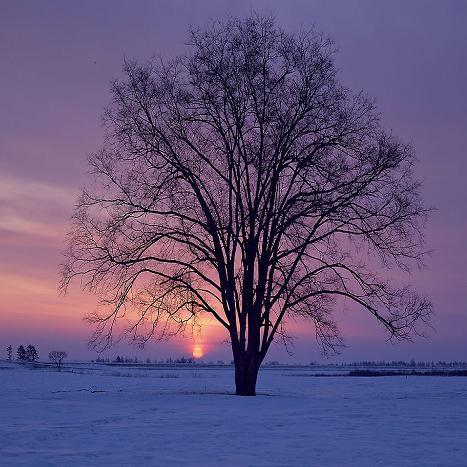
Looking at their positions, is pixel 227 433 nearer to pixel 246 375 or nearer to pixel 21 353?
pixel 246 375

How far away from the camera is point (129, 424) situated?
15.9 metres

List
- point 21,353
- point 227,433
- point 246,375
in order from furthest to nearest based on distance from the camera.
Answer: point 21,353 → point 246,375 → point 227,433

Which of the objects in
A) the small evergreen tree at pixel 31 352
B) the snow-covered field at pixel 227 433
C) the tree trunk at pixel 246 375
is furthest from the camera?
the small evergreen tree at pixel 31 352

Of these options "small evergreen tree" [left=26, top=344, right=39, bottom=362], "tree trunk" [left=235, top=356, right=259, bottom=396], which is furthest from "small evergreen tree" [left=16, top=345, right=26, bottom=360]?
"tree trunk" [left=235, top=356, right=259, bottom=396]

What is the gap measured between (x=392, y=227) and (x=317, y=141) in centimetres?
438

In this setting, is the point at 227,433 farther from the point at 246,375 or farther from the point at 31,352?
the point at 31,352

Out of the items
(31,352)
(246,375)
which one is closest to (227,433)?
(246,375)

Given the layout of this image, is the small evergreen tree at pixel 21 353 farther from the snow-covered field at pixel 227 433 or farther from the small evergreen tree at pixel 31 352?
the snow-covered field at pixel 227 433

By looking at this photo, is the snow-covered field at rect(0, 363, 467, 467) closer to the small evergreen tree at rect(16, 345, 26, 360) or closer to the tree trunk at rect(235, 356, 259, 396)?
the tree trunk at rect(235, 356, 259, 396)

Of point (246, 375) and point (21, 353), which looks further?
point (21, 353)

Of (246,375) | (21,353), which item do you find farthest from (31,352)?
(246,375)

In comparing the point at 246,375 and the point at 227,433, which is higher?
the point at 246,375

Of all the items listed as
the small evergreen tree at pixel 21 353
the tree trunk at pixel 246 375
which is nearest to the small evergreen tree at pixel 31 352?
the small evergreen tree at pixel 21 353

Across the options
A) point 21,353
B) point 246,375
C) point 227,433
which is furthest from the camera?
point 21,353
